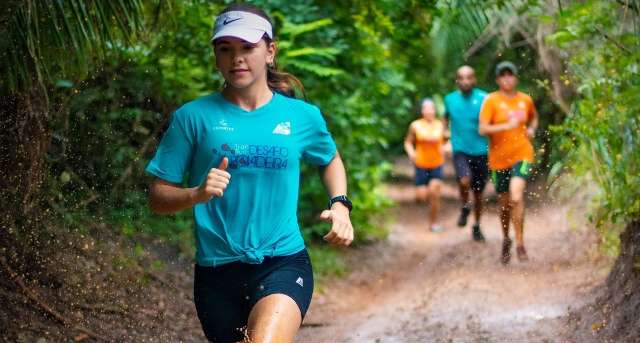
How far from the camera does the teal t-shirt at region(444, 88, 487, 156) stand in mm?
10305

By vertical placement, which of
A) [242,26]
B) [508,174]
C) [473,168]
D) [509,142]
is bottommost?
[473,168]

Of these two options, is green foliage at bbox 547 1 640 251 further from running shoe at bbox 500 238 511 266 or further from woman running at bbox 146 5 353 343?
woman running at bbox 146 5 353 343

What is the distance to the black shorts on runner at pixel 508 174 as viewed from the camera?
8836 mm

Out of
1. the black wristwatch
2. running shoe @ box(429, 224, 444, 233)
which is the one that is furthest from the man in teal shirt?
the black wristwatch

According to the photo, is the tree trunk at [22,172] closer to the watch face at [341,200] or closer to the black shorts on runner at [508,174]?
the watch face at [341,200]

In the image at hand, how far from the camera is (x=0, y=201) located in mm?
5301

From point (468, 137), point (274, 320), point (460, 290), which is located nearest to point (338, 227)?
point (274, 320)

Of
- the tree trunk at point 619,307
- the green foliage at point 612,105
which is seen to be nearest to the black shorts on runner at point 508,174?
the green foliage at point 612,105

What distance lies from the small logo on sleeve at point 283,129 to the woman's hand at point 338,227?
36cm

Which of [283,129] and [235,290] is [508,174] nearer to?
[283,129]

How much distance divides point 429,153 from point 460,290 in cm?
493

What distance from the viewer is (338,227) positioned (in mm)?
3404

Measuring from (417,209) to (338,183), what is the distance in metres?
13.6

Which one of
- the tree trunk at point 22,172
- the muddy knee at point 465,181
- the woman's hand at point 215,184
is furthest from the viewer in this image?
the muddy knee at point 465,181
